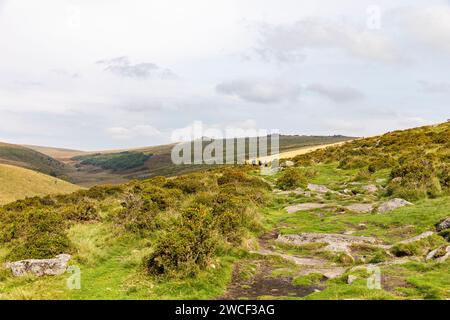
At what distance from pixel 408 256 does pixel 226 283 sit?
7475 millimetres

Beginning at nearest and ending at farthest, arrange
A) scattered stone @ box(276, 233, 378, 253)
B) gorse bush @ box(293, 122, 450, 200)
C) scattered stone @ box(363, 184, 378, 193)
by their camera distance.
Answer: scattered stone @ box(276, 233, 378, 253), gorse bush @ box(293, 122, 450, 200), scattered stone @ box(363, 184, 378, 193)

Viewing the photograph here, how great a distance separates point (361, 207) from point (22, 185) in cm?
6285

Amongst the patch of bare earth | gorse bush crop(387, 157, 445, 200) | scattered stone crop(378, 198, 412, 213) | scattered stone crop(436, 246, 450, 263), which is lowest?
the patch of bare earth

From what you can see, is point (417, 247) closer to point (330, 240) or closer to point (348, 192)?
point (330, 240)

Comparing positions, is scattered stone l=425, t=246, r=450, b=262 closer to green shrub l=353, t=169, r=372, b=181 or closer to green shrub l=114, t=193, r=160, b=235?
green shrub l=114, t=193, r=160, b=235

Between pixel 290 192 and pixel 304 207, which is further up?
pixel 290 192

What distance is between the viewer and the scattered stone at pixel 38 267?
1334 cm

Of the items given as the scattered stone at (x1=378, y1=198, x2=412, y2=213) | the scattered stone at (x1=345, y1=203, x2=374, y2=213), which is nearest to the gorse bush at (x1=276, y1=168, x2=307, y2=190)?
the scattered stone at (x1=345, y1=203, x2=374, y2=213)

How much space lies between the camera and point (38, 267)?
532 inches

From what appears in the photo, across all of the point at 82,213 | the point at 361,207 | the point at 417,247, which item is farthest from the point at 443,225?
the point at 82,213

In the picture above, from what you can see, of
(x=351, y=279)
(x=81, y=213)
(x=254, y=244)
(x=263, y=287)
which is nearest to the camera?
(x=351, y=279)

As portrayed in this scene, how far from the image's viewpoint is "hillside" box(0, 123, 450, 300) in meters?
12.0

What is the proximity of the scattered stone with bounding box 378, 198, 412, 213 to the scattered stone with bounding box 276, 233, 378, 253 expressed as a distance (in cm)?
546
